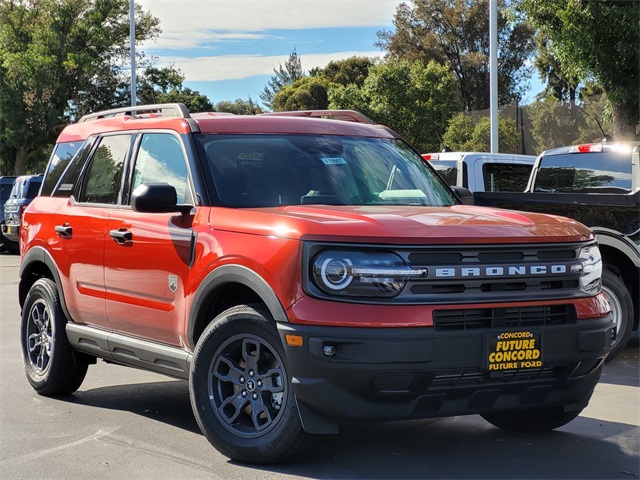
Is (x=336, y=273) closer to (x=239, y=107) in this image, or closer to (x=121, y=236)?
(x=121, y=236)

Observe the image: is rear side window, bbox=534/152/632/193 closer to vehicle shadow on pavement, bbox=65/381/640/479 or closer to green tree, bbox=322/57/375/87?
vehicle shadow on pavement, bbox=65/381/640/479

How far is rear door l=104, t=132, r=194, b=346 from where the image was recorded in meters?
6.04

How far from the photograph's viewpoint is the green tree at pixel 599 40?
17516 millimetres

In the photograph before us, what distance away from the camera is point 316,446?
5.95 metres

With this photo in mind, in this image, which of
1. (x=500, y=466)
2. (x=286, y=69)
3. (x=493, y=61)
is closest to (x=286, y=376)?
(x=500, y=466)

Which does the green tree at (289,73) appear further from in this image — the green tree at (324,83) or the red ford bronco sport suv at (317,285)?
the red ford bronco sport suv at (317,285)

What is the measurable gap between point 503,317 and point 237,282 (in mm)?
1422

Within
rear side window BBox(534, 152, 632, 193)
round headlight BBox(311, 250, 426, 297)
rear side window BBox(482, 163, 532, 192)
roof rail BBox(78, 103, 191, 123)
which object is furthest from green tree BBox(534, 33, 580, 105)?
round headlight BBox(311, 250, 426, 297)

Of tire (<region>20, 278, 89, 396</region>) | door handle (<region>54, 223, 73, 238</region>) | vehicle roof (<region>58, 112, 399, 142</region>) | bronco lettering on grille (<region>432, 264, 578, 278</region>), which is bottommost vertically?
tire (<region>20, 278, 89, 396</region>)

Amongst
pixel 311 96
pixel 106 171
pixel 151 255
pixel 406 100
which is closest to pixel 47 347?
pixel 106 171

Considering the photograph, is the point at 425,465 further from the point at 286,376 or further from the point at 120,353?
the point at 120,353

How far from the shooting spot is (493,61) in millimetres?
21562

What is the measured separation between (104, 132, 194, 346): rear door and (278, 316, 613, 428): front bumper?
3.90 ft

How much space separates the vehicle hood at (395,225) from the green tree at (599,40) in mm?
12506
